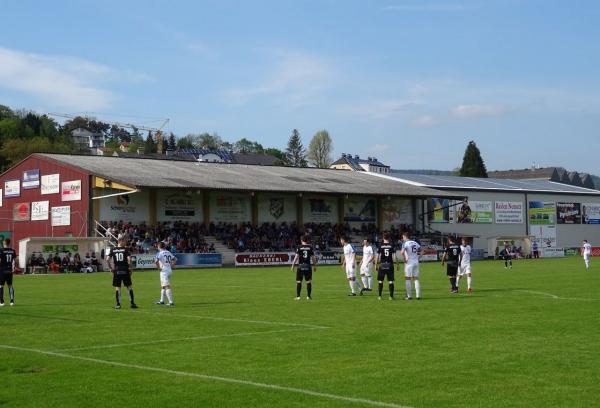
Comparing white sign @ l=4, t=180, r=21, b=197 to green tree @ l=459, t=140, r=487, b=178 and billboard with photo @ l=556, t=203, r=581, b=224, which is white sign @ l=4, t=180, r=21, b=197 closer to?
billboard with photo @ l=556, t=203, r=581, b=224

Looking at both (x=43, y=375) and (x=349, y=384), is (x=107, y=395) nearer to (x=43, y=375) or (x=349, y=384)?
(x=43, y=375)

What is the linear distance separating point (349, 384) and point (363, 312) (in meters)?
10.4

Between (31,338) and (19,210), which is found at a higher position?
(19,210)

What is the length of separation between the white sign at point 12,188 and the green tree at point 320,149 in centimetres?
10593

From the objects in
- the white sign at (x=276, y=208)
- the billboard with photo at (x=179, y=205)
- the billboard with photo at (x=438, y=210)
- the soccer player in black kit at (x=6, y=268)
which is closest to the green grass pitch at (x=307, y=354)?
the soccer player in black kit at (x=6, y=268)

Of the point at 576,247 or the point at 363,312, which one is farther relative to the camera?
the point at 576,247

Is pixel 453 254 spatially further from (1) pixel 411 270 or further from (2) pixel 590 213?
(2) pixel 590 213

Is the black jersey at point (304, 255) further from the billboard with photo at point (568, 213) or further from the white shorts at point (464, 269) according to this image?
the billboard with photo at point (568, 213)

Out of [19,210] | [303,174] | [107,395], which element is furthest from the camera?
[303,174]

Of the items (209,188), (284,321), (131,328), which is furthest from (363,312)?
(209,188)

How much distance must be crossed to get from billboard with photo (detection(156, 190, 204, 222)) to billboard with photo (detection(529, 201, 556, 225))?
4179cm

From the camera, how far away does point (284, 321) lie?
19.6 metres

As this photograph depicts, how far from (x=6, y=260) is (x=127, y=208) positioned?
4047 cm

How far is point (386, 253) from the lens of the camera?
25844 millimetres
